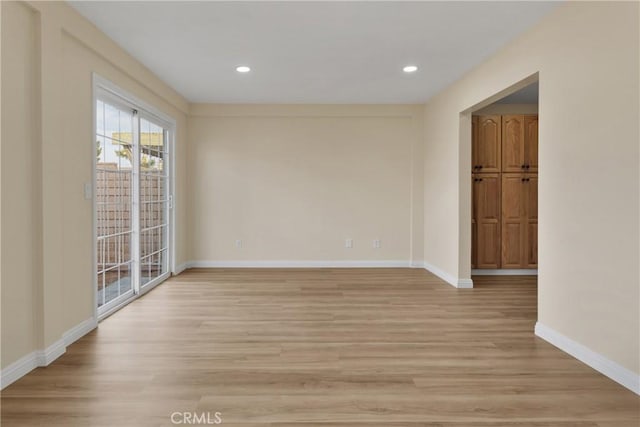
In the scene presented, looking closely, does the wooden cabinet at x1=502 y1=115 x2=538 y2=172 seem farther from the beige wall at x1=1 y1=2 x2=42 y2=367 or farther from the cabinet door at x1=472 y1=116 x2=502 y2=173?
the beige wall at x1=1 y1=2 x2=42 y2=367

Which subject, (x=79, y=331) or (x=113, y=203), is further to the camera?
(x=113, y=203)

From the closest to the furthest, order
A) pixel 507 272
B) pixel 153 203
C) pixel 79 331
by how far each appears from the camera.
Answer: pixel 79 331 < pixel 153 203 < pixel 507 272

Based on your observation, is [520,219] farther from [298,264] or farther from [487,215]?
[298,264]

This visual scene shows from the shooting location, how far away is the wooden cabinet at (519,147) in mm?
5445

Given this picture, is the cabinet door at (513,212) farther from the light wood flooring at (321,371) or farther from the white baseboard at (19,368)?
the white baseboard at (19,368)

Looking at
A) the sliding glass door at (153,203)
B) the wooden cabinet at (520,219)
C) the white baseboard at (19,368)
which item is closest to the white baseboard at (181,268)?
the sliding glass door at (153,203)

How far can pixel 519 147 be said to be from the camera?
18.0 ft

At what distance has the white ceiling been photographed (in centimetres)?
296

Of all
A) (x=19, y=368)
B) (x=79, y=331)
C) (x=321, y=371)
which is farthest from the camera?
(x=79, y=331)

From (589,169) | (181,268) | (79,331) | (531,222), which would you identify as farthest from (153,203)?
(531,222)

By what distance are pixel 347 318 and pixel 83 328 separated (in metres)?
2.28

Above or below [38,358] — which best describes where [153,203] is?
above

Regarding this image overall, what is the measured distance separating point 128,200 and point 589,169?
434cm

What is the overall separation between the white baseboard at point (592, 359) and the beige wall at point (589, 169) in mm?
42
